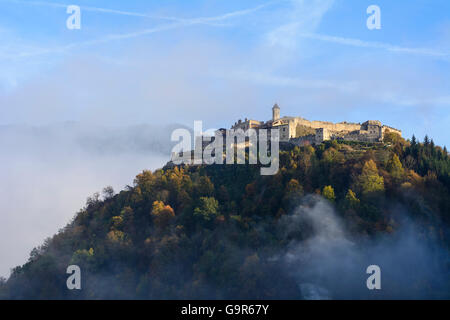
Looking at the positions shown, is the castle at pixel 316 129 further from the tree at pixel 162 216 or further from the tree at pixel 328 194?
the tree at pixel 162 216

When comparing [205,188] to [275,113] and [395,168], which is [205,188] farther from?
[395,168]

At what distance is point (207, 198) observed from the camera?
102m

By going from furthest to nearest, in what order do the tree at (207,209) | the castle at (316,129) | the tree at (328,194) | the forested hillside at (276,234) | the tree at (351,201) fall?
the castle at (316,129), the tree at (207,209), the tree at (328,194), the tree at (351,201), the forested hillside at (276,234)

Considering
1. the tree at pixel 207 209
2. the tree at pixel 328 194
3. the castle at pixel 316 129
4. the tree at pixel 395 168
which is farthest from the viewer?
the castle at pixel 316 129

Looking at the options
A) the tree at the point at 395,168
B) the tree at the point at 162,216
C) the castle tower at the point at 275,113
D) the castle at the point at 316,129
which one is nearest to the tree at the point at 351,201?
the tree at the point at 395,168

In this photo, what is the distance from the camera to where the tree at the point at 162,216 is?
10294 centimetres

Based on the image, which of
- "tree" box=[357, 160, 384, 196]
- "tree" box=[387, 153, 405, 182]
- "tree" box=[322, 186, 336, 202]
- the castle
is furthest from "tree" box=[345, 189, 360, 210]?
the castle

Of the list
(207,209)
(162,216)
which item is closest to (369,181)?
(207,209)

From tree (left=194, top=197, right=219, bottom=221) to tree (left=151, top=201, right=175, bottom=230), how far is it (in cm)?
533

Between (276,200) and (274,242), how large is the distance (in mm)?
8696

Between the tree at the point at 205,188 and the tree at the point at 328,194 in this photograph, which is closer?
the tree at the point at 328,194

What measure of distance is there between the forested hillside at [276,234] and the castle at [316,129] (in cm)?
334

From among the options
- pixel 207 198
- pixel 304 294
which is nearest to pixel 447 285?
pixel 304 294
